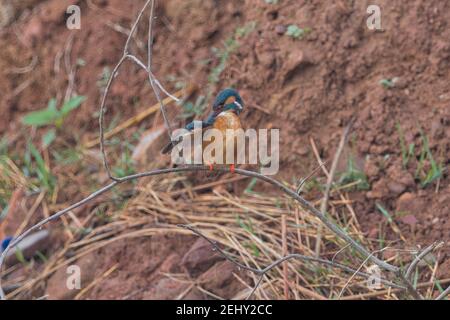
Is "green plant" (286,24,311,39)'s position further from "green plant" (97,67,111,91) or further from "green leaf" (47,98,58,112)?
"green leaf" (47,98,58,112)

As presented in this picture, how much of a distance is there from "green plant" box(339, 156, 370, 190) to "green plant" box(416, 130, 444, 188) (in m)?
0.26

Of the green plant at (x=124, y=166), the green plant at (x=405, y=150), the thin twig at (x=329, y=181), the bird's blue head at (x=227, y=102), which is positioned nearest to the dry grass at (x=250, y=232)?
the thin twig at (x=329, y=181)

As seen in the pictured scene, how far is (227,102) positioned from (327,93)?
1.20 meters

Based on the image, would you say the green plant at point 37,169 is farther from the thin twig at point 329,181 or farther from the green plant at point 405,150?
the green plant at point 405,150

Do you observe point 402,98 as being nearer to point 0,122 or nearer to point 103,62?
point 103,62

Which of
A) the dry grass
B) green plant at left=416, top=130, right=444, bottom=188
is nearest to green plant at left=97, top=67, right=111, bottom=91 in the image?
the dry grass

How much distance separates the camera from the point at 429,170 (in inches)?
125

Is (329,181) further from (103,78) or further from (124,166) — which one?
(103,78)

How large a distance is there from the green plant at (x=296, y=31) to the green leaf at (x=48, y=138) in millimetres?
1683

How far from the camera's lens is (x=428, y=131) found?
Answer: 3.26 m

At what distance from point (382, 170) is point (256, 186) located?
26.1 inches

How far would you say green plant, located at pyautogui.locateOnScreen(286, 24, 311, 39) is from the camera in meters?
3.61
